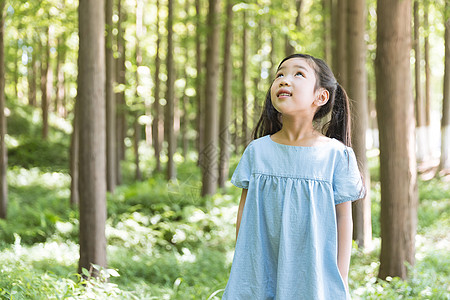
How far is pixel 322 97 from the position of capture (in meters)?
2.54

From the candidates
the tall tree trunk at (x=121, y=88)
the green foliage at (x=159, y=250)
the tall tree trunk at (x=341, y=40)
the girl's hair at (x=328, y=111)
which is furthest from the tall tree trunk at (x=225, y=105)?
the girl's hair at (x=328, y=111)

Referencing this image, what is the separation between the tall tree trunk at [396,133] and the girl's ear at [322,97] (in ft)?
9.99

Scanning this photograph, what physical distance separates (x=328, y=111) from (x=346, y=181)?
0.45 meters

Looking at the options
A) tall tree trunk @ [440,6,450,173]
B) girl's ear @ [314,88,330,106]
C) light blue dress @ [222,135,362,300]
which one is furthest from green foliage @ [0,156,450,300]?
girl's ear @ [314,88,330,106]

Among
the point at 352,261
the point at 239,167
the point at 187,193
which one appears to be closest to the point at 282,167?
the point at 239,167

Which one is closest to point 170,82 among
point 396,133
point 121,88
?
point 121,88

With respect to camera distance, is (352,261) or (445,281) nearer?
(445,281)

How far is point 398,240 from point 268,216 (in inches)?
144

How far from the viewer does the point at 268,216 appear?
2.39 metres

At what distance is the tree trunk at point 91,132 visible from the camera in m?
5.55

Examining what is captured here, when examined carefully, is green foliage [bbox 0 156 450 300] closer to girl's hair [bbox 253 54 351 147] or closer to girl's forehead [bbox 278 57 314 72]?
girl's hair [bbox 253 54 351 147]

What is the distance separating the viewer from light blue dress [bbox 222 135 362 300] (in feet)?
7.59

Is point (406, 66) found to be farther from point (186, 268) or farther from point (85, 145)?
point (186, 268)

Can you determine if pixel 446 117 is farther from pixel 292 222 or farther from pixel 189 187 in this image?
pixel 292 222
